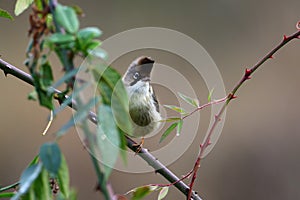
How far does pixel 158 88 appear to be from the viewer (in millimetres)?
3203

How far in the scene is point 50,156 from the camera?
12.9 inches

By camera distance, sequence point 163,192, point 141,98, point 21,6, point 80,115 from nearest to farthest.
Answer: point 80,115 < point 21,6 < point 163,192 < point 141,98

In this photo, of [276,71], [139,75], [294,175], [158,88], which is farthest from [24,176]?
[276,71]

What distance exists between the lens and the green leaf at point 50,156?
0.32 meters

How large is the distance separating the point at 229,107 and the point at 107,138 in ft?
10.2

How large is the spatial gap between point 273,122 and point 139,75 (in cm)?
234

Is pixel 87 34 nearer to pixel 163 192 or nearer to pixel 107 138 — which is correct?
pixel 107 138

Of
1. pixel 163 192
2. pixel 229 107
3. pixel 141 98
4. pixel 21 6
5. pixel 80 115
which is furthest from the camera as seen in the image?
pixel 229 107

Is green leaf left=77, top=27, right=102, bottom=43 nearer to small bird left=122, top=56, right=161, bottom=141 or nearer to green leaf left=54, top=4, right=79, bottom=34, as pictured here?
green leaf left=54, top=4, right=79, bottom=34

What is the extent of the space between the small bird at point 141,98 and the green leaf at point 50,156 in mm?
758

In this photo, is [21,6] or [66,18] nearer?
[66,18]

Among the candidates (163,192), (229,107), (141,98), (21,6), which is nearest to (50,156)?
(21,6)

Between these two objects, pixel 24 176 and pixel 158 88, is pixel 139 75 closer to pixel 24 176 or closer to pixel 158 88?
pixel 24 176

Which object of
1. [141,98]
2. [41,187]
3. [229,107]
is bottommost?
[229,107]
